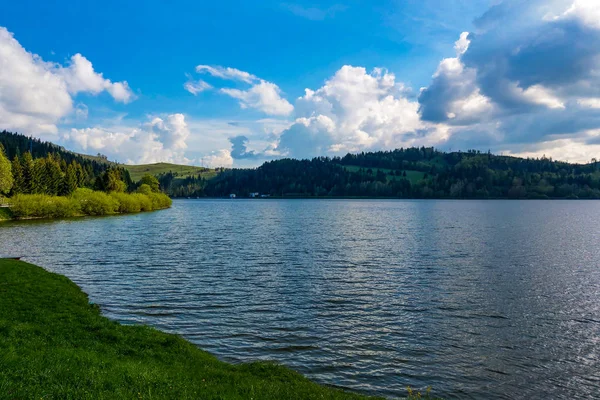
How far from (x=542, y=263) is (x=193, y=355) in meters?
48.9

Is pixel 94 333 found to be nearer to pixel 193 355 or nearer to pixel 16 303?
pixel 193 355

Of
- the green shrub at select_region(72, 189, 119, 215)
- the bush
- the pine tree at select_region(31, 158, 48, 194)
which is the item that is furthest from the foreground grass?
the pine tree at select_region(31, 158, 48, 194)

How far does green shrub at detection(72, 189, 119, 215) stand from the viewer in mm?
→ 137625

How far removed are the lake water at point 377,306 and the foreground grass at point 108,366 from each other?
3.46 metres

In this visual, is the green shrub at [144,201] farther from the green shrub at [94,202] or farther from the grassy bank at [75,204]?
the green shrub at [94,202]

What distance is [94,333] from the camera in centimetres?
2039

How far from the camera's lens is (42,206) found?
4710 inches

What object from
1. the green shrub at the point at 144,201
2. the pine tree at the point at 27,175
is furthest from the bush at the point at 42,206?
the green shrub at the point at 144,201

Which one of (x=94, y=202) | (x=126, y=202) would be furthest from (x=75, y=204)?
(x=126, y=202)

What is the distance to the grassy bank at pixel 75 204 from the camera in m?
115

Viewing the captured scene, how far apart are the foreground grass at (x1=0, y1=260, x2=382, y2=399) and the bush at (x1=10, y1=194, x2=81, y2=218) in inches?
4216

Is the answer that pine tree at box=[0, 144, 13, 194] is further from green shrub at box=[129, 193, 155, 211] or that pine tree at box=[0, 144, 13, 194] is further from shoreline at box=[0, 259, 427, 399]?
shoreline at box=[0, 259, 427, 399]

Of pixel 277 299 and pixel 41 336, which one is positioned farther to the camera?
pixel 277 299

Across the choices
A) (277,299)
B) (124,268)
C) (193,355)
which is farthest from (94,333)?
(124,268)
